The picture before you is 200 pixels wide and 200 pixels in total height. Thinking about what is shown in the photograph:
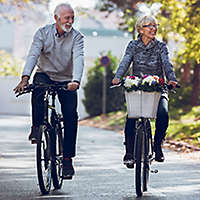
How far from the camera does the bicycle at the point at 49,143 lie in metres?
7.14

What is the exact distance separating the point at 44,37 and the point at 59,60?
289mm

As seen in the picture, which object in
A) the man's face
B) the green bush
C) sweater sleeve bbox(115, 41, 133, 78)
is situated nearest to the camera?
the man's face

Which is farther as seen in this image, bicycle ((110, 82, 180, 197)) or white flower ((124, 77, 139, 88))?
white flower ((124, 77, 139, 88))

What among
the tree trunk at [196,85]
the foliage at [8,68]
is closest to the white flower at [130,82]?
the tree trunk at [196,85]

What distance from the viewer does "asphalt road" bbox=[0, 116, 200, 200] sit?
24.5 ft

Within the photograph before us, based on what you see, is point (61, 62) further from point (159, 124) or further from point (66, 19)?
point (159, 124)

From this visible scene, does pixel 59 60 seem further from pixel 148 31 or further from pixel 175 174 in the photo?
pixel 175 174

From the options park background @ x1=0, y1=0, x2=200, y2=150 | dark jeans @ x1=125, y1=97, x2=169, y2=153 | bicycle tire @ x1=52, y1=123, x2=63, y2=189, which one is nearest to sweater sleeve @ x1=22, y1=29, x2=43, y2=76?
→ bicycle tire @ x1=52, y1=123, x2=63, y2=189

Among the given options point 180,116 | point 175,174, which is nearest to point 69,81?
point 175,174

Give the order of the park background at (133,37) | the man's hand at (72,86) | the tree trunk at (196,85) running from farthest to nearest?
1. the tree trunk at (196,85)
2. the park background at (133,37)
3. the man's hand at (72,86)

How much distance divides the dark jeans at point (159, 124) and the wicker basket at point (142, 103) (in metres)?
0.22

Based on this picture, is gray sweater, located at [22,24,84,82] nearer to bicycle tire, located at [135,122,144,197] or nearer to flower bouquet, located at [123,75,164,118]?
flower bouquet, located at [123,75,164,118]

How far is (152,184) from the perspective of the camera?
Result: 8.39 meters

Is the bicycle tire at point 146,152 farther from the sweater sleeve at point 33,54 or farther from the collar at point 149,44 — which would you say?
the sweater sleeve at point 33,54
